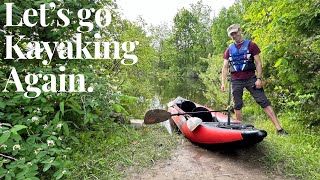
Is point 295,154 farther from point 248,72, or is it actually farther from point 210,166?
point 248,72

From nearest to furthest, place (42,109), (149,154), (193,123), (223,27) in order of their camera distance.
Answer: (42,109)
(149,154)
(193,123)
(223,27)

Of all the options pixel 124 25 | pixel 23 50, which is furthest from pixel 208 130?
pixel 124 25

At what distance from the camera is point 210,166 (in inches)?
134

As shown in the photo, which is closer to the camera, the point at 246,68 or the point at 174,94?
the point at 246,68

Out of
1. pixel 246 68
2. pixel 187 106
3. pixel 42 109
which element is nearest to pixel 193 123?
pixel 246 68

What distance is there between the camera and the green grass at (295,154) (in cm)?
317

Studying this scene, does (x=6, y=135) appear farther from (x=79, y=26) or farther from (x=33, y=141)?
(x=79, y=26)

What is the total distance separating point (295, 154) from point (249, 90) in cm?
127

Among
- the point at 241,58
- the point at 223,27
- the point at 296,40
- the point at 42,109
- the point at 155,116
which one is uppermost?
the point at 223,27

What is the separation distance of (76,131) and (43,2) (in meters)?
1.89

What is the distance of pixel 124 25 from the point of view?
6758 mm

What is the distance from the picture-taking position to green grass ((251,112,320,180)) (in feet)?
10.4

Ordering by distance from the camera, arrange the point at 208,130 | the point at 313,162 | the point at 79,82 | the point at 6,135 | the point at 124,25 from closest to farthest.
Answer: the point at 6,135 < the point at 79,82 < the point at 313,162 < the point at 208,130 < the point at 124,25

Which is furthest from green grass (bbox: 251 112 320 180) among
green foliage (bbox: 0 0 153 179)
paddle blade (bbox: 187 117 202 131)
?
green foliage (bbox: 0 0 153 179)
